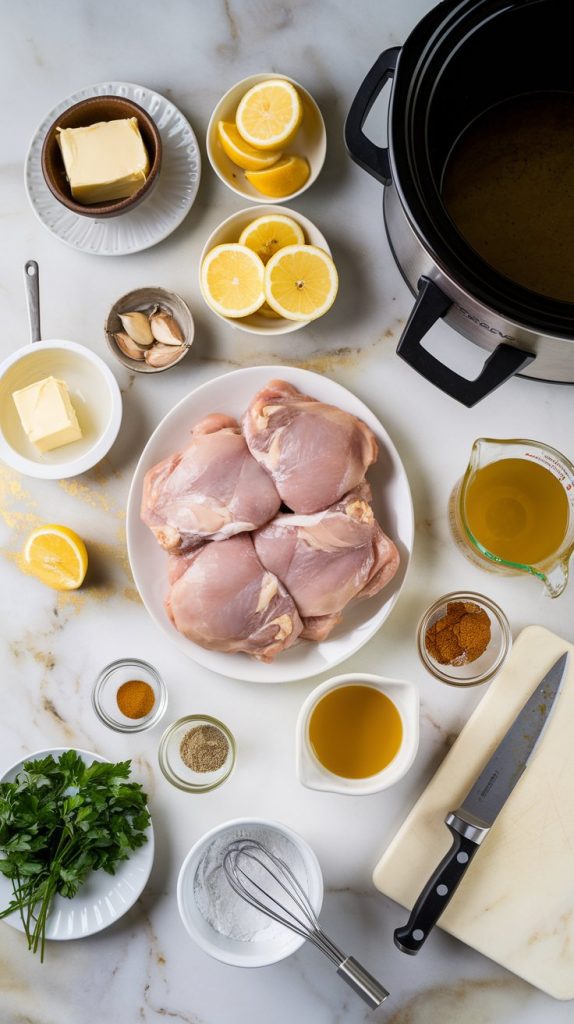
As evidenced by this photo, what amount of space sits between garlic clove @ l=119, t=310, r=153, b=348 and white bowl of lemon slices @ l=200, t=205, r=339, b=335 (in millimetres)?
135

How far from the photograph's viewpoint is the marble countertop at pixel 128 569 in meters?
1.54

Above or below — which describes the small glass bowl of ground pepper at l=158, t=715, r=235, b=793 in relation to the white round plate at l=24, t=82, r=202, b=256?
below

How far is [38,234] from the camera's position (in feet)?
5.34

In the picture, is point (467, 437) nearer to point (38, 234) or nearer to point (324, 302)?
point (324, 302)

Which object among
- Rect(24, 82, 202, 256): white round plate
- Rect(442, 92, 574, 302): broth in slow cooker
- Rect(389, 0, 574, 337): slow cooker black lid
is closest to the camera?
Rect(389, 0, 574, 337): slow cooker black lid

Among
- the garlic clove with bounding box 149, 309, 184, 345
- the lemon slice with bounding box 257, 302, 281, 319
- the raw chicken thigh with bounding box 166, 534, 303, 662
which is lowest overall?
the raw chicken thigh with bounding box 166, 534, 303, 662

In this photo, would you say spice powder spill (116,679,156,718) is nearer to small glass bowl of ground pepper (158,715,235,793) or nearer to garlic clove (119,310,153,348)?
small glass bowl of ground pepper (158,715,235,793)

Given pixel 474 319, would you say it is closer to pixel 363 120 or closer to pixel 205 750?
pixel 363 120

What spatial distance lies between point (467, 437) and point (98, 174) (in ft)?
2.67

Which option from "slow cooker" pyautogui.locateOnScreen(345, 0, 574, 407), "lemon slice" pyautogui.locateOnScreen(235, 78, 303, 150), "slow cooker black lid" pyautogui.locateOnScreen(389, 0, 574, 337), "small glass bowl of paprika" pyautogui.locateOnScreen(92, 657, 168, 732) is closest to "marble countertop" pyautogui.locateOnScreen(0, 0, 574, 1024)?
"small glass bowl of paprika" pyautogui.locateOnScreen(92, 657, 168, 732)

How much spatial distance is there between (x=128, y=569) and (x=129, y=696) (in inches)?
9.3

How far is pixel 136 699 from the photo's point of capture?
5.05 feet

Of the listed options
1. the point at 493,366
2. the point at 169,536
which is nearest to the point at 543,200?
the point at 493,366

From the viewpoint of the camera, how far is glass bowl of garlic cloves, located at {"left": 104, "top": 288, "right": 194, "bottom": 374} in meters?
1.54
